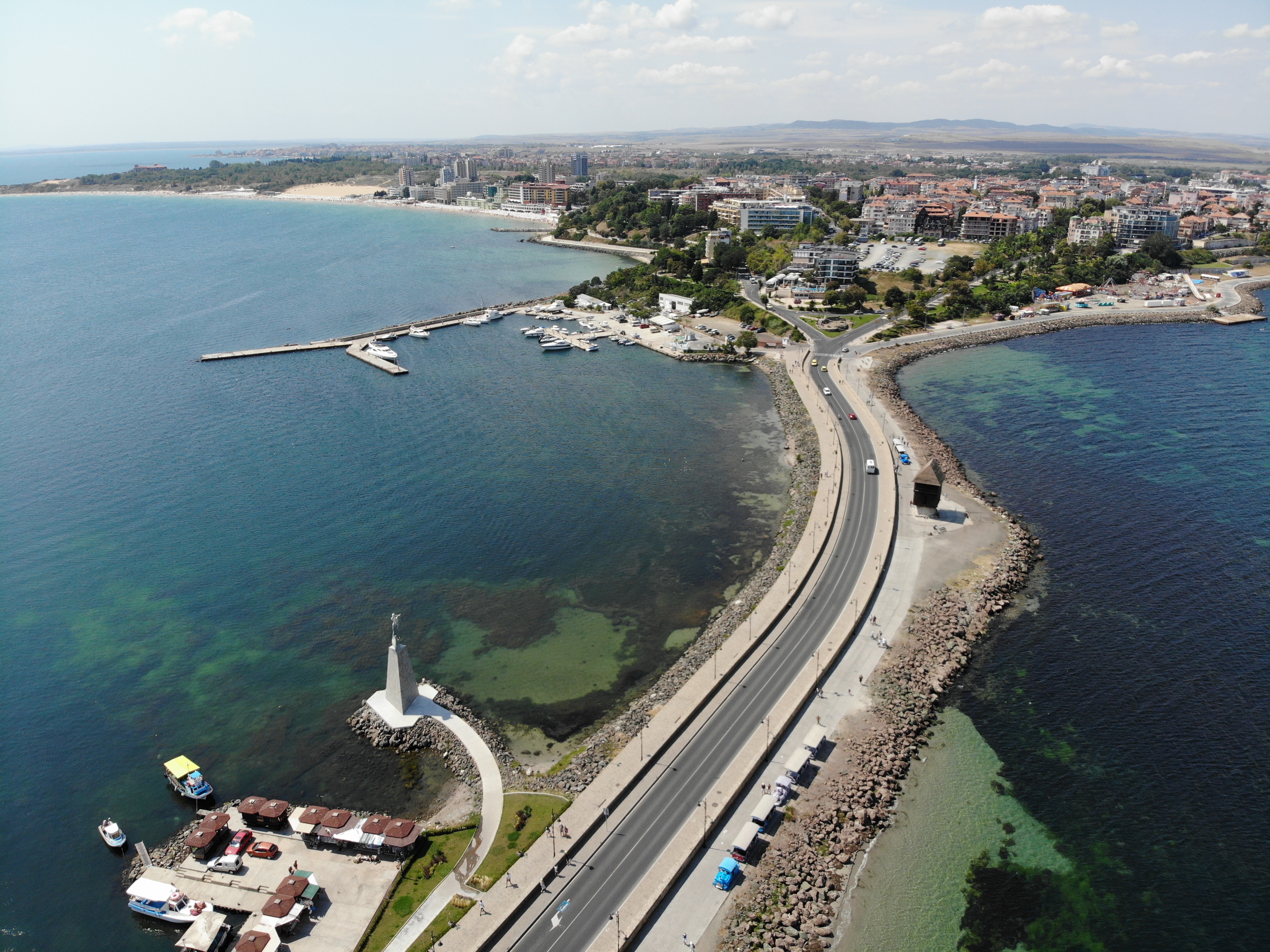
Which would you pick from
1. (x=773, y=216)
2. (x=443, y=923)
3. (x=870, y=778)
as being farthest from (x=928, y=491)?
(x=773, y=216)

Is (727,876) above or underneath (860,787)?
above

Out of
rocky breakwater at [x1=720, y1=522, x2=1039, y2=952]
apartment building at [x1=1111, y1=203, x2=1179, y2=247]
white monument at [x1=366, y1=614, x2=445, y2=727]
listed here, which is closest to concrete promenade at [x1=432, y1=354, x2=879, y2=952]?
rocky breakwater at [x1=720, y1=522, x2=1039, y2=952]

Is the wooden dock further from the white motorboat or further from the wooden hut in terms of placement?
the white motorboat

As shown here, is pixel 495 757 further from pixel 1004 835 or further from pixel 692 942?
pixel 1004 835

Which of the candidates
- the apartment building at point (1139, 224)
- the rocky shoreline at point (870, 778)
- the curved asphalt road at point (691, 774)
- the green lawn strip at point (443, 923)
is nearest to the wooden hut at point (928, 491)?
the rocky shoreline at point (870, 778)

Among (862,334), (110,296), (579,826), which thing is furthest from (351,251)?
(579,826)

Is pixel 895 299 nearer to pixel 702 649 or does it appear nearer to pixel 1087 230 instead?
pixel 1087 230
